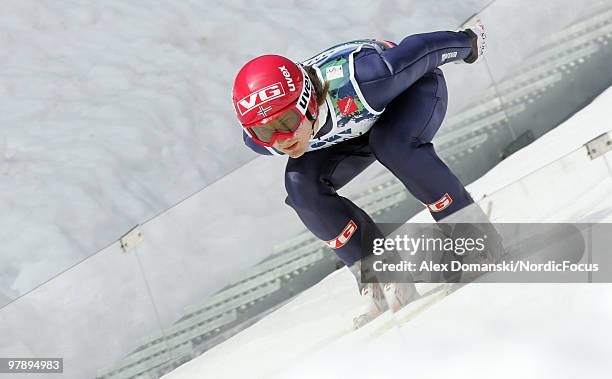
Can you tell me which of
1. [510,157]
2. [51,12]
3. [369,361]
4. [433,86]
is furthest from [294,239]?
[51,12]

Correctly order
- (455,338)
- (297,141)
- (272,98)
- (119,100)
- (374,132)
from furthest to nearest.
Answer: (119,100) → (374,132) → (297,141) → (272,98) → (455,338)

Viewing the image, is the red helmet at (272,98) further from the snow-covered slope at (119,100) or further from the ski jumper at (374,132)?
the snow-covered slope at (119,100)

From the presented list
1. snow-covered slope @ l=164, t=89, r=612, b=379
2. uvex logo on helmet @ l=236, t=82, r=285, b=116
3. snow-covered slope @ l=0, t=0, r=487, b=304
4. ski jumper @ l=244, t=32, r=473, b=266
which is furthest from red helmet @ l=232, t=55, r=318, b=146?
snow-covered slope @ l=0, t=0, r=487, b=304

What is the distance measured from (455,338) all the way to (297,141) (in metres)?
0.84

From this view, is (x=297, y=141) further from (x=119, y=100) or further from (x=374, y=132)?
(x=119, y=100)

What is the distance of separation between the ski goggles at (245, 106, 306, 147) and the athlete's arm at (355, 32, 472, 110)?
0.28m

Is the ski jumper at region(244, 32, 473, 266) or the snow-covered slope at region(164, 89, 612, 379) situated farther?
the ski jumper at region(244, 32, 473, 266)

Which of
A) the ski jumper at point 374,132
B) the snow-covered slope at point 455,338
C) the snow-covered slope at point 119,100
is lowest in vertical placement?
the snow-covered slope at point 455,338

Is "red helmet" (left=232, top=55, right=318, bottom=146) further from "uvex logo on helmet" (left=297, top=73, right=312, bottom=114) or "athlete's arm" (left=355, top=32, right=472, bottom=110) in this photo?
"athlete's arm" (left=355, top=32, right=472, bottom=110)

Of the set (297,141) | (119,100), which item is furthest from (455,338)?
(119,100)

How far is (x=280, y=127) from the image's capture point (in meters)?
3.41

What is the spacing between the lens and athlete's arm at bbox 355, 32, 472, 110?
11.6 feet

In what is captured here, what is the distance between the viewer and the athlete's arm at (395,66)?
11.6 feet

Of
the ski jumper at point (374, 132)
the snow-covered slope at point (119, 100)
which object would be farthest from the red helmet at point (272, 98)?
the snow-covered slope at point (119, 100)
